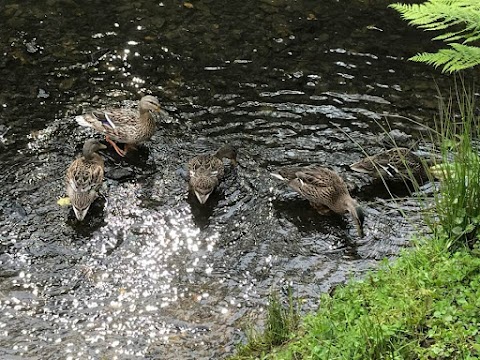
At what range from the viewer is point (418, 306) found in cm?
509

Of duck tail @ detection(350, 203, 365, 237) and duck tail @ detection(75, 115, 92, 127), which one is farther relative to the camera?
duck tail @ detection(75, 115, 92, 127)

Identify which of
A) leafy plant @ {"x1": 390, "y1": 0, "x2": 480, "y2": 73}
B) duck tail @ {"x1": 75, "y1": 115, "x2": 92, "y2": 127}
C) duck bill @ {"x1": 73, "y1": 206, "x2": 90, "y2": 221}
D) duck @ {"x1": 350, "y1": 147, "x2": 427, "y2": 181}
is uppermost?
leafy plant @ {"x1": 390, "y1": 0, "x2": 480, "y2": 73}

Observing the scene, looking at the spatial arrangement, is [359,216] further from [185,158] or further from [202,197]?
[185,158]

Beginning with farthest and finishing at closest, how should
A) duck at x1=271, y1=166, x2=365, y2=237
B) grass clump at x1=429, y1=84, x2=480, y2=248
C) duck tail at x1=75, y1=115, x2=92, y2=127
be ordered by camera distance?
duck tail at x1=75, y1=115, x2=92, y2=127 < duck at x1=271, y1=166, x2=365, y2=237 < grass clump at x1=429, y1=84, x2=480, y2=248

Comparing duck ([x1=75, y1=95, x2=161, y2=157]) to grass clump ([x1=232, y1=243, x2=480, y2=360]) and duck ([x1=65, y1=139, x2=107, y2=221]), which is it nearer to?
duck ([x1=65, y1=139, x2=107, y2=221])

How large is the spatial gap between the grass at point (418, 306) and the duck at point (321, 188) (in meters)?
1.77

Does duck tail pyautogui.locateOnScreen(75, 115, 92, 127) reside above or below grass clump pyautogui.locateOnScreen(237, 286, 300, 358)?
below

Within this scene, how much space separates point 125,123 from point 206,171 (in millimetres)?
1565

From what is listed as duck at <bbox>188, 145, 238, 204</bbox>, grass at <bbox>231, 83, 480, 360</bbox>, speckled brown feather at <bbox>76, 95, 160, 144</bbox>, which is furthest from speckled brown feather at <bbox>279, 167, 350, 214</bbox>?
speckled brown feather at <bbox>76, 95, 160, 144</bbox>

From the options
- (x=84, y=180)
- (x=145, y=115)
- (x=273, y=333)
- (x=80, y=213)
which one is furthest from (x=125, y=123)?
(x=273, y=333)

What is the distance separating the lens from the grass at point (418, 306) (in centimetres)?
471

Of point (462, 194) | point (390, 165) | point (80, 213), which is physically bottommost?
point (80, 213)

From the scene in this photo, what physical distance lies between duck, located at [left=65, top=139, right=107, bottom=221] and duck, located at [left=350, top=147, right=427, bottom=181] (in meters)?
3.32

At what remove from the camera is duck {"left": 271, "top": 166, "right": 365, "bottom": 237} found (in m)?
7.95
